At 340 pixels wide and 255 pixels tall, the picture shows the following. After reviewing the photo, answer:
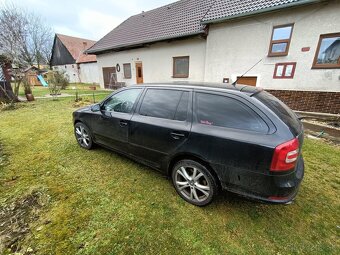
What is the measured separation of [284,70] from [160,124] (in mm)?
7083

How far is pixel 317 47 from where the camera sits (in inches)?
248

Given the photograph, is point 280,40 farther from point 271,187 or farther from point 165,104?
point 271,187

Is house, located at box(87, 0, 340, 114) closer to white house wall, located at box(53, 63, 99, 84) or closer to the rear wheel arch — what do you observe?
the rear wheel arch

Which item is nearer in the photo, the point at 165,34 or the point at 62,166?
the point at 62,166

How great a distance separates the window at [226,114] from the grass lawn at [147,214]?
1.19 metres

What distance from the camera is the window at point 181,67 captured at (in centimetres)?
1031

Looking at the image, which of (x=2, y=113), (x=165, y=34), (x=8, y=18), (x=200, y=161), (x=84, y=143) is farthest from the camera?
(x=8, y=18)

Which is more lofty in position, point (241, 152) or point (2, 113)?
point (241, 152)

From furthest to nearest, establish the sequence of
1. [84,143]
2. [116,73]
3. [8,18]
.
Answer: [8,18]
[116,73]
[84,143]

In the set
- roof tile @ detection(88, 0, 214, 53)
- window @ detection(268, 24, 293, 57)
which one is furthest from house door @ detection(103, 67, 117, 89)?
window @ detection(268, 24, 293, 57)

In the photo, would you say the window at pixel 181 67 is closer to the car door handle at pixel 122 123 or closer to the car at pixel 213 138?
the car at pixel 213 138

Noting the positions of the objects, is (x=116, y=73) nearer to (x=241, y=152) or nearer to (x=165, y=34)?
(x=165, y=34)

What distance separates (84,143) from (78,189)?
1506mm

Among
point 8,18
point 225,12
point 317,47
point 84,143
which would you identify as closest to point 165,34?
point 225,12
